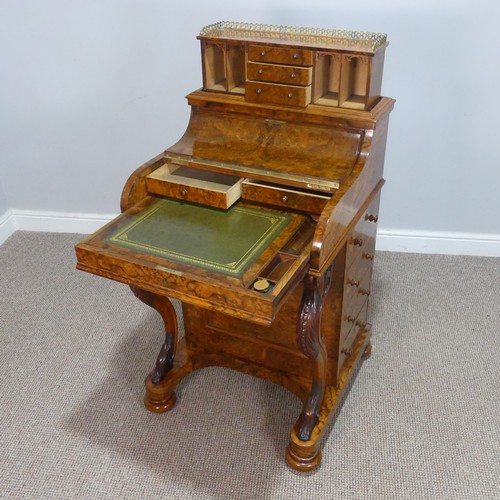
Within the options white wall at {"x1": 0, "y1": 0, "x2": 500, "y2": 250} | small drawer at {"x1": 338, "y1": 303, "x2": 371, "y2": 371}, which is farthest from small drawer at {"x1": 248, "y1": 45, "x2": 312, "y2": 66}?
white wall at {"x1": 0, "y1": 0, "x2": 500, "y2": 250}

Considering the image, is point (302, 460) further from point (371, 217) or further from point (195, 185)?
point (195, 185)

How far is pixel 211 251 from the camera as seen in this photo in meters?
1.59

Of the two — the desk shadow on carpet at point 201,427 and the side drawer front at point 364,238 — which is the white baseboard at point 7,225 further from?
the side drawer front at point 364,238

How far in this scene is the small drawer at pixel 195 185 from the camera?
5.87ft

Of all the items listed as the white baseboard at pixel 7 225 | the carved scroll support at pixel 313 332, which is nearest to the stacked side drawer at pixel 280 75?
the carved scroll support at pixel 313 332

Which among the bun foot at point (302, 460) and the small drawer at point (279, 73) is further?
the bun foot at point (302, 460)

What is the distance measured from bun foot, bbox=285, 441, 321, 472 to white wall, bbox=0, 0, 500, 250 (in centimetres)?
164

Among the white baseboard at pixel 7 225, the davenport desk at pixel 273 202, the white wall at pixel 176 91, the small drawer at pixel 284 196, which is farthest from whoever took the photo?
the white baseboard at pixel 7 225

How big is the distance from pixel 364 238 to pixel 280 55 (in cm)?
73

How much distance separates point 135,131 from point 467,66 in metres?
1.78

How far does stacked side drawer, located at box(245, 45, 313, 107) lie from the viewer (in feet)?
5.93

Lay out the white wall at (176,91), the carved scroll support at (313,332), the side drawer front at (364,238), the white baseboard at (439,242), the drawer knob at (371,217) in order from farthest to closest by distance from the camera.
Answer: the white baseboard at (439,242)
the white wall at (176,91)
the drawer knob at (371,217)
the side drawer front at (364,238)
the carved scroll support at (313,332)

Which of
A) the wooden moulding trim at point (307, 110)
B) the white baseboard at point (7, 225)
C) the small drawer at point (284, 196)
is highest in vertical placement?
the wooden moulding trim at point (307, 110)

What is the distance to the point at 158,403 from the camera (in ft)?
7.38
